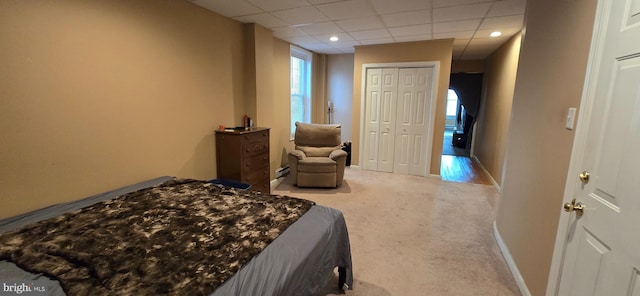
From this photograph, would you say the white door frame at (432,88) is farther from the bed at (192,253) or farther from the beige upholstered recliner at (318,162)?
the bed at (192,253)

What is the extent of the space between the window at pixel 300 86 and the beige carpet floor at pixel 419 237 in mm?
1575

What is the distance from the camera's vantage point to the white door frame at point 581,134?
3.90 feet

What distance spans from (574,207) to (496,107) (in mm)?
4164

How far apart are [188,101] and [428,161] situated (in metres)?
3.85

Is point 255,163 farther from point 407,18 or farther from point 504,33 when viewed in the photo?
point 504,33

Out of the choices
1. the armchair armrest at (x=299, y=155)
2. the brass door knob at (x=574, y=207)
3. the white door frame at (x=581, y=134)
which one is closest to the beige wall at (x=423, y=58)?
the armchair armrest at (x=299, y=155)

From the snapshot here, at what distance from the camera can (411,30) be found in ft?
12.1

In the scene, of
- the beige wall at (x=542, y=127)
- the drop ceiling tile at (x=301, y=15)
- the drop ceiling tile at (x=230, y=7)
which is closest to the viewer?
the beige wall at (x=542, y=127)

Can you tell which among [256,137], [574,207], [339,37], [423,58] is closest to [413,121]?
[423,58]

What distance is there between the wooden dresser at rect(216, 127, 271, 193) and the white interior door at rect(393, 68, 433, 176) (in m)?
2.58

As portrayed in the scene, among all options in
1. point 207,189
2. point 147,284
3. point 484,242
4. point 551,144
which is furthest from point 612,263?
point 207,189

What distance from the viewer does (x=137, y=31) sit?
226 centimetres

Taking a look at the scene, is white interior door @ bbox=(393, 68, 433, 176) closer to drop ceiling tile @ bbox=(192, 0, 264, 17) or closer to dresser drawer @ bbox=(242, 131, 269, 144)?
dresser drawer @ bbox=(242, 131, 269, 144)

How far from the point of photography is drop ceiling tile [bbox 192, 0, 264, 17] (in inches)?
108
